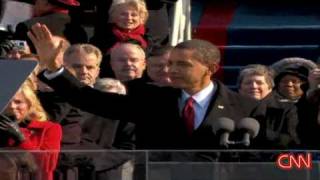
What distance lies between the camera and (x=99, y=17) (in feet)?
29.9

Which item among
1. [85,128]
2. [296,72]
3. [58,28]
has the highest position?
[58,28]

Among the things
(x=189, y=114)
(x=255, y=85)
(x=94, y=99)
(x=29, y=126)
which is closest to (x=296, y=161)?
(x=189, y=114)

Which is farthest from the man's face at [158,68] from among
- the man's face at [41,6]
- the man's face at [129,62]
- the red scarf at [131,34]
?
the man's face at [41,6]

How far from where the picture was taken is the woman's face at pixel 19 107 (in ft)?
21.0

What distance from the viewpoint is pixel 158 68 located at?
767 centimetres

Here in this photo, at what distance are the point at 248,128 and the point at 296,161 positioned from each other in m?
0.87

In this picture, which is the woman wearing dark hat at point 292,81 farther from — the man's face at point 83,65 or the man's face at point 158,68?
the man's face at point 83,65

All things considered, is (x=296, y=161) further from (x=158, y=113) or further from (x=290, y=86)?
(x=290, y=86)

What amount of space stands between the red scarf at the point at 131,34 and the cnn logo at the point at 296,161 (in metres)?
3.47

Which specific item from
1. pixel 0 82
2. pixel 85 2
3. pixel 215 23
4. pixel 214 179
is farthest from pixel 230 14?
pixel 0 82

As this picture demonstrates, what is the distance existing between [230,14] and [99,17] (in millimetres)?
2456

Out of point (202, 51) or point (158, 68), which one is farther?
point (158, 68)

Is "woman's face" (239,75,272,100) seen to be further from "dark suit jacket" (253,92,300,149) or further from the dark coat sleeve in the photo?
the dark coat sleeve

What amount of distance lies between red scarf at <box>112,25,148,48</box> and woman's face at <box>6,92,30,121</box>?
2.13 m
